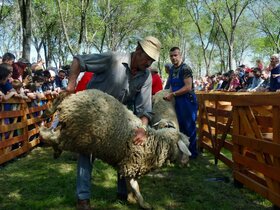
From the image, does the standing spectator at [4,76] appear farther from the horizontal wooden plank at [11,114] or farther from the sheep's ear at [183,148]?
the sheep's ear at [183,148]

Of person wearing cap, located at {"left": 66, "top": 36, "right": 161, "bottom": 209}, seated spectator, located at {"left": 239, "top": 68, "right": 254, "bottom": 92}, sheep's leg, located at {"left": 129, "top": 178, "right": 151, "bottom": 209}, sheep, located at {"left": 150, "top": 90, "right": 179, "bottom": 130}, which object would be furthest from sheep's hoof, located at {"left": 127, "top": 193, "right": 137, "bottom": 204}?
seated spectator, located at {"left": 239, "top": 68, "right": 254, "bottom": 92}

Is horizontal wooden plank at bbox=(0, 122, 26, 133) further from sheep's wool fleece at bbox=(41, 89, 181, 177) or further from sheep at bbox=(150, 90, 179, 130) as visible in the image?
sheep at bbox=(150, 90, 179, 130)

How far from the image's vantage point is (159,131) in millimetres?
4301

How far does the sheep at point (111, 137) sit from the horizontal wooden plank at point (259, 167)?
83cm

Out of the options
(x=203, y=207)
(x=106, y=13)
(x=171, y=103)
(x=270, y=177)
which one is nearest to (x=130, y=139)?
(x=203, y=207)

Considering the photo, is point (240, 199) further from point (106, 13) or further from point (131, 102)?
point (106, 13)

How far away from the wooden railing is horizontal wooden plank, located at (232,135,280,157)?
3.59 meters

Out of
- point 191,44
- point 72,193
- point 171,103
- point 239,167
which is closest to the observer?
point 72,193

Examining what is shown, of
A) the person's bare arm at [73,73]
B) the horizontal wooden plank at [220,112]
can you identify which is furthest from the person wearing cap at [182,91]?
the person's bare arm at [73,73]

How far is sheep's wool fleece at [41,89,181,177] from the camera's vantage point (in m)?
3.66

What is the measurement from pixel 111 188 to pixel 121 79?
5.25ft

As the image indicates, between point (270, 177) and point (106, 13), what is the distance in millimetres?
28690

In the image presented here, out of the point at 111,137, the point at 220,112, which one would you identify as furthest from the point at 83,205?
the point at 220,112

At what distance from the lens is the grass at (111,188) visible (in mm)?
4305
